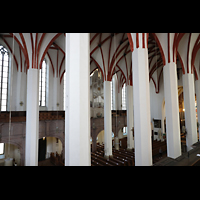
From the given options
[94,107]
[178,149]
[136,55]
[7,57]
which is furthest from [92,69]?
[178,149]

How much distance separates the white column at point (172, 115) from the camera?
7031 mm

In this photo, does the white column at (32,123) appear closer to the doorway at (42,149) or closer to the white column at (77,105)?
the white column at (77,105)

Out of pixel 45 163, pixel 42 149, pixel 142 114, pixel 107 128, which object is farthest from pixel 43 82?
pixel 142 114

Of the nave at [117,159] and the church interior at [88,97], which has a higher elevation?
the church interior at [88,97]

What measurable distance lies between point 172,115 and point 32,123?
7.40 meters

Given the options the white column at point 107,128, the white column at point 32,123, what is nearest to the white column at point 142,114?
the white column at point 32,123

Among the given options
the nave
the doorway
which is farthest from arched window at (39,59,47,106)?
the nave

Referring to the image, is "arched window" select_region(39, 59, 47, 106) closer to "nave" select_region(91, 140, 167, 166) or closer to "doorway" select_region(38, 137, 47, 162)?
"doorway" select_region(38, 137, 47, 162)

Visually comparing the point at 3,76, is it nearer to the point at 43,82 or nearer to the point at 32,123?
the point at 43,82

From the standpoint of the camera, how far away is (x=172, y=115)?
7.16 meters

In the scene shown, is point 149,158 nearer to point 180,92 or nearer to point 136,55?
point 136,55

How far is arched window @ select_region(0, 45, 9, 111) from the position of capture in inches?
432

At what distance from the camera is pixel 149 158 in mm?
5055

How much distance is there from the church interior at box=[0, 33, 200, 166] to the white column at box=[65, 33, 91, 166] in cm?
2
